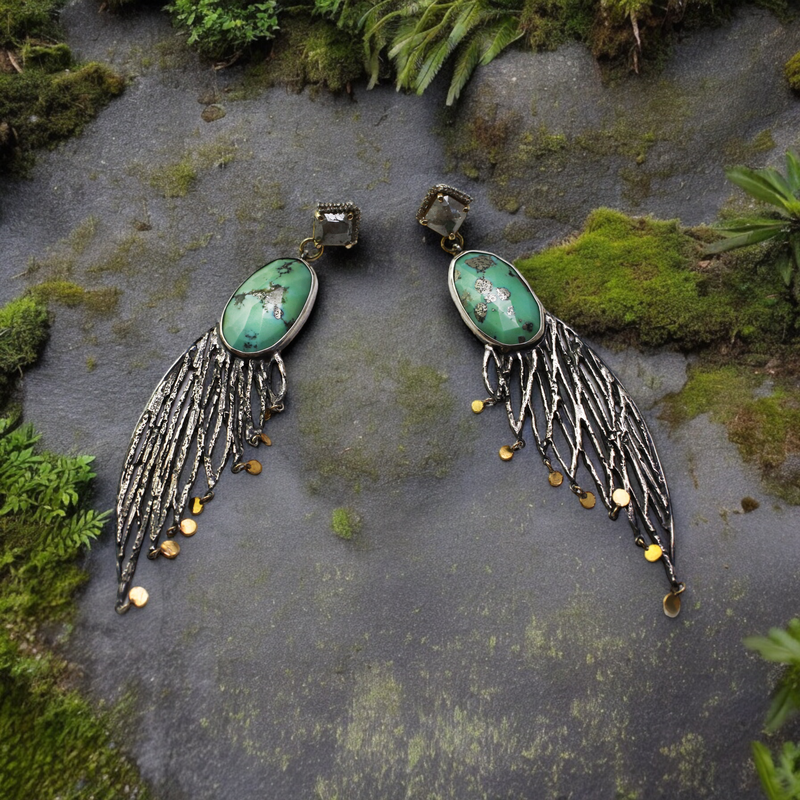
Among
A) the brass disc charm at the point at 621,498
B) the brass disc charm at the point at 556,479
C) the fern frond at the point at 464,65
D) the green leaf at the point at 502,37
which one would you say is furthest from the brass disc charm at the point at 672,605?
the green leaf at the point at 502,37

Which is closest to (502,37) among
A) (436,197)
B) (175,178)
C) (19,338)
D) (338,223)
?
(436,197)

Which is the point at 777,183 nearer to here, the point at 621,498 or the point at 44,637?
the point at 621,498

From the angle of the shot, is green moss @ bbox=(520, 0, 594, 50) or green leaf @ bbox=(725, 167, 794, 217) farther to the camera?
green moss @ bbox=(520, 0, 594, 50)

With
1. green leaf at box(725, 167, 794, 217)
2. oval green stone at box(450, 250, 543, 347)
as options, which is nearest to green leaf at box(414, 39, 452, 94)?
oval green stone at box(450, 250, 543, 347)

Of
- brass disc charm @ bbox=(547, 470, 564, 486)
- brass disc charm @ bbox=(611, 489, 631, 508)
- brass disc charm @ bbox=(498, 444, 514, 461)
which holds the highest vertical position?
brass disc charm @ bbox=(498, 444, 514, 461)

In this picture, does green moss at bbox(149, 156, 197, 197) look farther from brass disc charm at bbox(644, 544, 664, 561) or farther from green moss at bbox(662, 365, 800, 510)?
brass disc charm at bbox(644, 544, 664, 561)
